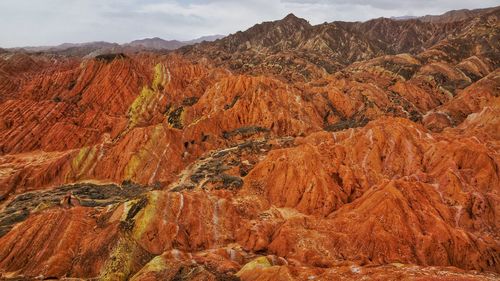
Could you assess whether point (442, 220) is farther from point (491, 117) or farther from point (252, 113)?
point (252, 113)

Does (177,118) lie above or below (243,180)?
above

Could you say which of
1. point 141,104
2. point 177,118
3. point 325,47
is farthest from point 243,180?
point 325,47

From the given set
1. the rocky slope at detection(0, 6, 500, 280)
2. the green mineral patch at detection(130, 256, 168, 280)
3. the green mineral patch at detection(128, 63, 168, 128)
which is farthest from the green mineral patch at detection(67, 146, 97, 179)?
the green mineral patch at detection(130, 256, 168, 280)

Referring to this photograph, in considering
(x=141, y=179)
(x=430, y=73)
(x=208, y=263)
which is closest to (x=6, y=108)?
(x=141, y=179)

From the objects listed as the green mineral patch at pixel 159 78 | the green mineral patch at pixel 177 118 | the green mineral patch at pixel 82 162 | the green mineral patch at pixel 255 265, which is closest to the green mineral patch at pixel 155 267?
the green mineral patch at pixel 255 265

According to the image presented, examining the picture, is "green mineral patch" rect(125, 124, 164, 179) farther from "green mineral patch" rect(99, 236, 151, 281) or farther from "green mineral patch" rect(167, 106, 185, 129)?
"green mineral patch" rect(99, 236, 151, 281)

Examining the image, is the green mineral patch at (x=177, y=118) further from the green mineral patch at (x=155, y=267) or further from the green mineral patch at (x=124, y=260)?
the green mineral patch at (x=155, y=267)

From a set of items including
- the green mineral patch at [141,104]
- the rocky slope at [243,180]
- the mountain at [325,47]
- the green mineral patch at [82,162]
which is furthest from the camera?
the mountain at [325,47]

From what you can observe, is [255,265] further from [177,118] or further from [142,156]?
[177,118]
